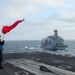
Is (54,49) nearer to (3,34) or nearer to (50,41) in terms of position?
(50,41)

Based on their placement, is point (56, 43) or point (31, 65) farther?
point (56, 43)

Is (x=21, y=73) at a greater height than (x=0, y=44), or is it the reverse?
(x=0, y=44)

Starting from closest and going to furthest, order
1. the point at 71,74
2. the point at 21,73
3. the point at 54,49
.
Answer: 1. the point at 71,74
2. the point at 21,73
3. the point at 54,49

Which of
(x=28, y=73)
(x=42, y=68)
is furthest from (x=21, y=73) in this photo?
(x=42, y=68)

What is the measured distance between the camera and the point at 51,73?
17.6 m

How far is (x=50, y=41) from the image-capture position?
115062mm

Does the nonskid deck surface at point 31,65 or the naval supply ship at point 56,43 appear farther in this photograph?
the naval supply ship at point 56,43

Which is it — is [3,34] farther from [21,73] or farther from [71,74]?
[71,74]

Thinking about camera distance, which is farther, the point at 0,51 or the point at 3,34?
the point at 0,51

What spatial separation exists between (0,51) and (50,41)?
96.1 metres

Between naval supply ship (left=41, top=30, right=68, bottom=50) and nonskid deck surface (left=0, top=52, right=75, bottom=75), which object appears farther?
naval supply ship (left=41, top=30, right=68, bottom=50)

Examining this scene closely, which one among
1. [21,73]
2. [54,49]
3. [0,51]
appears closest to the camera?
[21,73]

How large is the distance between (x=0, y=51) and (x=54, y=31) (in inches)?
3801

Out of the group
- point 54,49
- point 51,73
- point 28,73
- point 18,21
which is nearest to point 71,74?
point 51,73
